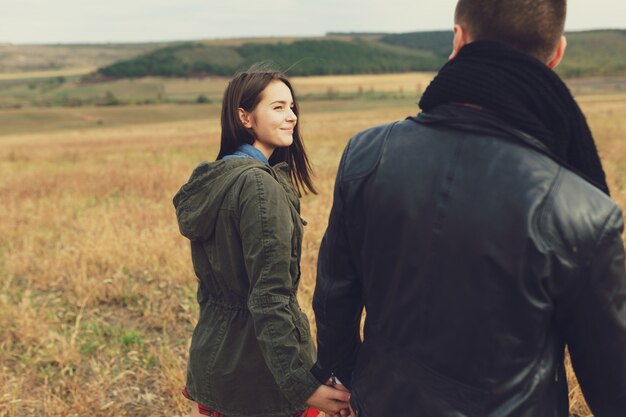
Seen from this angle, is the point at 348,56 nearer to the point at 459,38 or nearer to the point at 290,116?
the point at 290,116

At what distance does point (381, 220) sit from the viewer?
141cm

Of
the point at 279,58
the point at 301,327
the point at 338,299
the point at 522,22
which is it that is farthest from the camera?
the point at 279,58

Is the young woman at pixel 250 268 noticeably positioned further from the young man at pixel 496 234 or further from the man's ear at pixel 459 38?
the man's ear at pixel 459 38

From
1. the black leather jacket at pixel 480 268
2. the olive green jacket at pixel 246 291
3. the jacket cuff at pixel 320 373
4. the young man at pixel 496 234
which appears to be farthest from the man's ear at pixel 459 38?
the jacket cuff at pixel 320 373

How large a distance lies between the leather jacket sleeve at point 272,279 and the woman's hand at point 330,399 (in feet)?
0.08

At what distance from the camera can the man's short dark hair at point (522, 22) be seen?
1277 millimetres


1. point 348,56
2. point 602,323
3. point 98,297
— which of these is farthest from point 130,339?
point 348,56

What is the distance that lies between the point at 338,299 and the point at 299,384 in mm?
416

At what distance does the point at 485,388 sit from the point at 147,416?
2889mm

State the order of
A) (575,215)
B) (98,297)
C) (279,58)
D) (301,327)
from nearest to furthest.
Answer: (575,215) < (301,327) < (98,297) < (279,58)

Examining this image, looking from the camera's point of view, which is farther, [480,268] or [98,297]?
[98,297]

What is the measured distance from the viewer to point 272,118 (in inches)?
86.4

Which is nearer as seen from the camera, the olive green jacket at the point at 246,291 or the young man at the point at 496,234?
the young man at the point at 496,234

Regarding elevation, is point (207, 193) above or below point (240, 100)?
below
